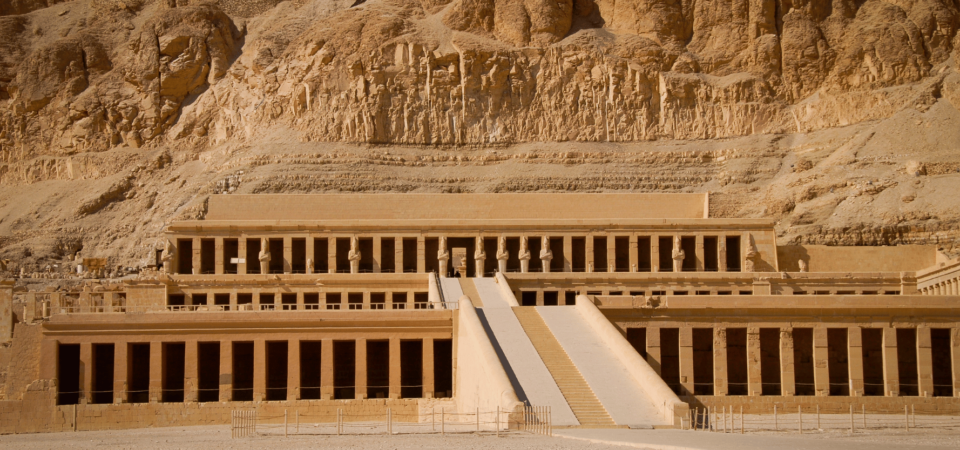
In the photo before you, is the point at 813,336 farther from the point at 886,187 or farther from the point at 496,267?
the point at 886,187

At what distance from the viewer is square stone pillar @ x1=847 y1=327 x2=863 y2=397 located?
1558 inches

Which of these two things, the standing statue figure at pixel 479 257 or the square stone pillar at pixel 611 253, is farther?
the square stone pillar at pixel 611 253

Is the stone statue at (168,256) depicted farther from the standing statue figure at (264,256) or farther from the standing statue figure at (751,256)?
the standing statue figure at (751,256)

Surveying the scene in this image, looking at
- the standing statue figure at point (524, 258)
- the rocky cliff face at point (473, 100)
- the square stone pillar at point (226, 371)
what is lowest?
the square stone pillar at point (226, 371)

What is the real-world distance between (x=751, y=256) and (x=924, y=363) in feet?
56.6

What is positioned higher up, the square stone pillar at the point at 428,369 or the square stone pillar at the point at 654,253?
the square stone pillar at the point at 654,253

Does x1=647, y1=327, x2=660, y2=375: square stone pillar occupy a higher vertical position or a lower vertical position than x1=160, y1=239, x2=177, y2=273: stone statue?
lower

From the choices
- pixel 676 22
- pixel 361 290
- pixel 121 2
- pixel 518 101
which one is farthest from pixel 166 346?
pixel 121 2

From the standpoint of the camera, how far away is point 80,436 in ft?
117

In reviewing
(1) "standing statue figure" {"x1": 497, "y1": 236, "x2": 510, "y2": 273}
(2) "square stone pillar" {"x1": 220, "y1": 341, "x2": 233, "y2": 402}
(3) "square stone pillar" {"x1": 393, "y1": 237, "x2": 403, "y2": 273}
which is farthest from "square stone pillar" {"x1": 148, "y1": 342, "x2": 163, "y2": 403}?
(1) "standing statue figure" {"x1": 497, "y1": 236, "x2": 510, "y2": 273}

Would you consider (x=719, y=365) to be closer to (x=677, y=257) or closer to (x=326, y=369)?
(x=326, y=369)

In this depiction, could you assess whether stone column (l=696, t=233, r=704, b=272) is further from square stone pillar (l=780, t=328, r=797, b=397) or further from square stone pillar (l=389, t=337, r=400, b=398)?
square stone pillar (l=389, t=337, r=400, b=398)

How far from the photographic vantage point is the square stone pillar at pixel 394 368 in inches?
1575

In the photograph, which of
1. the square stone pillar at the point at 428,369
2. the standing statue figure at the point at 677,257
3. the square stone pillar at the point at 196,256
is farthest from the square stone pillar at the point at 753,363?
the square stone pillar at the point at 196,256
